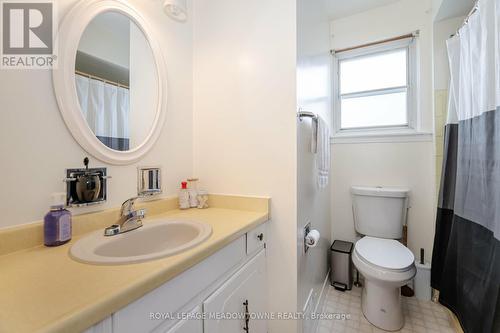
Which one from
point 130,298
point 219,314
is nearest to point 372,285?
point 219,314

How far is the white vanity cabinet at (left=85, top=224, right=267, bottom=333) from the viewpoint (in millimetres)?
522

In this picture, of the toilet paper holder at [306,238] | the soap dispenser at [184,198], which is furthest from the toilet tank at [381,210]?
the soap dispenser at [184,198]

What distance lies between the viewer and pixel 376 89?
2.07 m

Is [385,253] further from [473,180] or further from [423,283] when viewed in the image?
[473,180]

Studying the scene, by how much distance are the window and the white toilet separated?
655 millimetres

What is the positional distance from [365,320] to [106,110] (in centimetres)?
205

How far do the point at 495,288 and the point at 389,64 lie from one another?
1882mm

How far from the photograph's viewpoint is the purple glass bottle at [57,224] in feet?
2.35

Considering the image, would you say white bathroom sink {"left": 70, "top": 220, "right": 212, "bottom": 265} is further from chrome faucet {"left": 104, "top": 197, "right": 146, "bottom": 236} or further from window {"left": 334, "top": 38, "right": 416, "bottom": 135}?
window {"left": 334, "top": 38, "right": 416, "bottom": 135}

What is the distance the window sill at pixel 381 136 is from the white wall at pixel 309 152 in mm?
337

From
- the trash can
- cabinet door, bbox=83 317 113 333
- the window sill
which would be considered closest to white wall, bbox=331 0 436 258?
the window sill

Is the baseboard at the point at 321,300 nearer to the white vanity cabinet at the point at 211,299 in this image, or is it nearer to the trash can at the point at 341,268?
the trash can at the point at 341,268

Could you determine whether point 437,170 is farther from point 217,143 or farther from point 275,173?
point 217,143

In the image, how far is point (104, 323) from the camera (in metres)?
0.44
